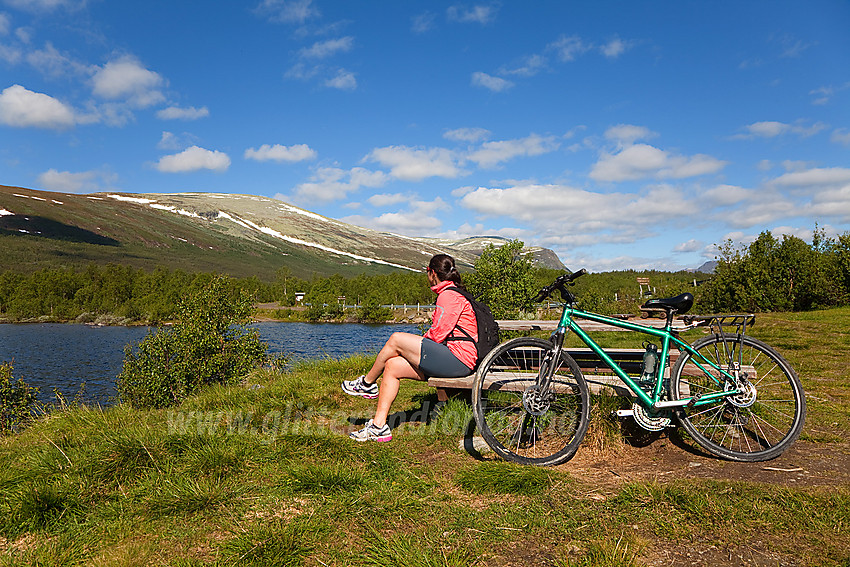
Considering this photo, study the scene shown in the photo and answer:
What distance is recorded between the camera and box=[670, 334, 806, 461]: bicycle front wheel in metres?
4.12

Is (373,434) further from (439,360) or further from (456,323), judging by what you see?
(456,323)

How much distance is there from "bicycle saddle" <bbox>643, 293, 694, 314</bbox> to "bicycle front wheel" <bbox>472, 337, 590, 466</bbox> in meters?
0.93

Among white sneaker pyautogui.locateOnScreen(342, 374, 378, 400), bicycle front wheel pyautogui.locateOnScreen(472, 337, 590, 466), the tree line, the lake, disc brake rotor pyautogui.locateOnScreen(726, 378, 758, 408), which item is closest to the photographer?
bicycle front wheel pyautogui.locateOnScreen(472, 337, 590, 466)

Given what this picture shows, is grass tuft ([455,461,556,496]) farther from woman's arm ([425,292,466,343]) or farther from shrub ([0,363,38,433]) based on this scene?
shrub ([0,363,38,433])

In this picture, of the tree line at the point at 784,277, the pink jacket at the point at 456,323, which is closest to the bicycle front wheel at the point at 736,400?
the pink jacket at the point at 456,323

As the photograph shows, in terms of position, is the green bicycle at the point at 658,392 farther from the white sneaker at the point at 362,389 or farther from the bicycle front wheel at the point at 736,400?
the white sneaker at the point at 362,389

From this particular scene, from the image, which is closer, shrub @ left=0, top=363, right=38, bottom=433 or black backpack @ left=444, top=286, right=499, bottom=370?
black backpack @ left=444, top=286, right=499, bottom=370

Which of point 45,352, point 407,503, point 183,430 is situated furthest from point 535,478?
point 45,352

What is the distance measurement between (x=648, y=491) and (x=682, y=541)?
21.6 inches

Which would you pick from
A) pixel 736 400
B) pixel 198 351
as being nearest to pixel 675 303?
pixel 736 400

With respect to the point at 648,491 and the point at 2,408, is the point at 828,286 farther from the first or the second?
the point at 2,408

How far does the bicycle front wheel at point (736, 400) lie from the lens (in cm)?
412

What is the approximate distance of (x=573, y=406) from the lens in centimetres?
438

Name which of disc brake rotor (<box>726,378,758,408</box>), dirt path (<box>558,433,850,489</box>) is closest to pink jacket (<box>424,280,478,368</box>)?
dirt path (<box>558,433,850,489</box>)
